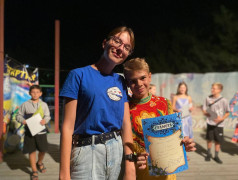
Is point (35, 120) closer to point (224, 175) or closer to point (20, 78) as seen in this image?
point (20, 78)

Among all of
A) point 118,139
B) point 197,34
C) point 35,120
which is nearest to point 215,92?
point 35,120

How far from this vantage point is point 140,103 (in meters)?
1.89

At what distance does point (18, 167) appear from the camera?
468 cm

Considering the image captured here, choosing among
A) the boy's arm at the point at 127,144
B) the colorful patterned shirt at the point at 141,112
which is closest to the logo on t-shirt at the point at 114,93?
the boy's arm at the point at 127,144

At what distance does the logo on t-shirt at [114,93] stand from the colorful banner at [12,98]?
454 centimetres

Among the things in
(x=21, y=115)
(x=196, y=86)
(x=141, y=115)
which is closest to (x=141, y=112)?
(x=141, y=115)

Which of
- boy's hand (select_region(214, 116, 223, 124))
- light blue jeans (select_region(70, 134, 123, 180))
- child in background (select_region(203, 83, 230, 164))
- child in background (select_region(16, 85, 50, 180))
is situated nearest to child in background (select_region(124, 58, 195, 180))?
light blue jeans (select_region(70, 134, 123, 180))

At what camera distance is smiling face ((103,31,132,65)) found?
1.54m

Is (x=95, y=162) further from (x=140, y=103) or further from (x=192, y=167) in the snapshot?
(x=192, y=167)

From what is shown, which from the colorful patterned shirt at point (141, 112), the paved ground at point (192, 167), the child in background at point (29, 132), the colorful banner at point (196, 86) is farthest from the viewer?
the colorful banner at point (196, 86)

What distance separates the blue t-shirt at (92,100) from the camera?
1.45 meters

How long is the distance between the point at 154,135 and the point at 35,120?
10.9 ft

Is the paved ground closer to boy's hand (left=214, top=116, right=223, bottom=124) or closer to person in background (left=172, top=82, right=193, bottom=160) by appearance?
person in background (left=172, top=82, right=193, bottom=160)

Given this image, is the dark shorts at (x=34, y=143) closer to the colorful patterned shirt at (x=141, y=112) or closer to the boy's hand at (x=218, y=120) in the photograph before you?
the colorful patterned shirt at (x=141, y=112)
